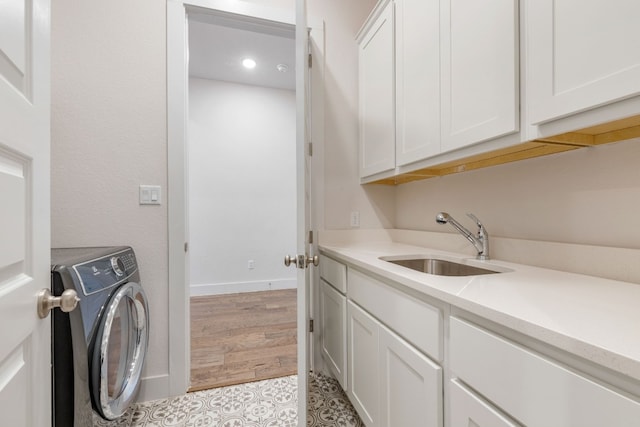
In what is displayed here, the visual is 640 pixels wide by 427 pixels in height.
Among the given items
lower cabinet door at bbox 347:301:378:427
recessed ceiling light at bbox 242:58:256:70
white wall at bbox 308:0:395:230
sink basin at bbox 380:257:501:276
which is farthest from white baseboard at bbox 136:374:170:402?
recessed ceiling light at bbox 242:58:256:70

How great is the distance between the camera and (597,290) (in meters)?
0.75

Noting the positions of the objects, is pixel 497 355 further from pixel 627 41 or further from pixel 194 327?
pixel 194 327

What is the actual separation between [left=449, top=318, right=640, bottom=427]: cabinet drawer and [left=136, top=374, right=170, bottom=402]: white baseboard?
1.65m

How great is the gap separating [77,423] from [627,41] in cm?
180

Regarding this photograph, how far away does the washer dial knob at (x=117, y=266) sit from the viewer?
49.7 inches

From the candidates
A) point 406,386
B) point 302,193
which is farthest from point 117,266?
point 406,386

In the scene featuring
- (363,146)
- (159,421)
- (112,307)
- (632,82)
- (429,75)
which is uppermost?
(429,75)

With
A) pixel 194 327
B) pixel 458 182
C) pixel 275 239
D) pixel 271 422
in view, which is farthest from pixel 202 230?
pixel 458 182

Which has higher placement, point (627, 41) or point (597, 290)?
point (627, 41)

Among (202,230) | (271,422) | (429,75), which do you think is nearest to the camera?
(429,75)

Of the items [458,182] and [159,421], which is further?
[458,182]

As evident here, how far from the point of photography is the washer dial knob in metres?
1.26

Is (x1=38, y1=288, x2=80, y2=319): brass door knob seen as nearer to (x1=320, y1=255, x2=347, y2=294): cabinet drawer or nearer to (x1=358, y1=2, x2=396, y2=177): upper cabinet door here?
(x1=320, y1=255, x2=347, y2=294): cabinet drawer

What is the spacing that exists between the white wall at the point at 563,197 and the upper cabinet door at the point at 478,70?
32 cm
